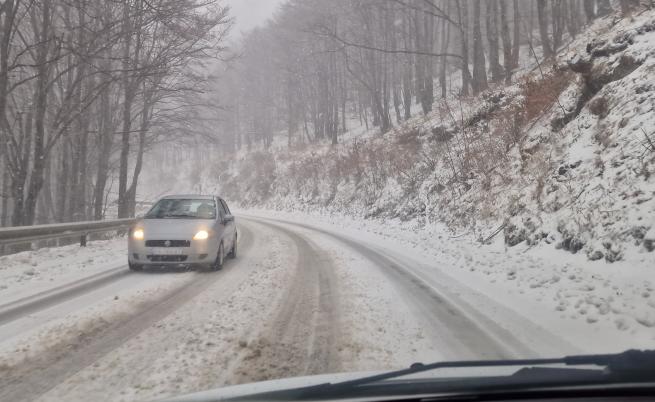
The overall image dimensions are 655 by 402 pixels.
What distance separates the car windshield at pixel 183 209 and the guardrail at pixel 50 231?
2543 mm

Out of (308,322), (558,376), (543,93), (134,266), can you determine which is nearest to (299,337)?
(308,322)

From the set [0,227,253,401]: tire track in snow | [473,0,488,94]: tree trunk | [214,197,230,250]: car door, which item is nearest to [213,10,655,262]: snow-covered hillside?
[473,0,488,94]: tree trunk

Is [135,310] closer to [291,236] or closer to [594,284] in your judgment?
[594,284]

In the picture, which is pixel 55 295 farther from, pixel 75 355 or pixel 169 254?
pixel 75 355

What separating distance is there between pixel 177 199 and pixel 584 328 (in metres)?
8.33

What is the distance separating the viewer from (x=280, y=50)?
43.2 metres

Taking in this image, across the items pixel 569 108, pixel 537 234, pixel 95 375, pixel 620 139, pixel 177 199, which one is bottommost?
pixel 95 375

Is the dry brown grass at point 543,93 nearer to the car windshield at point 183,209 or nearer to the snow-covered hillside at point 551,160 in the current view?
the snow-covered hillside at point 551,160

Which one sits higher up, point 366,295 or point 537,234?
point 537,234

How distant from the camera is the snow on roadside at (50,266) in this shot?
7.58m

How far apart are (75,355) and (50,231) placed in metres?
7.48

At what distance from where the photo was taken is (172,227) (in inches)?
350

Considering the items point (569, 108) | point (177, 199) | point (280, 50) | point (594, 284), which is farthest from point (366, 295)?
point (280, 50)

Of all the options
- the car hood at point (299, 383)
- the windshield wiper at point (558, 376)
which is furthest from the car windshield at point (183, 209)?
the windshield wiper at point (558, 376)
